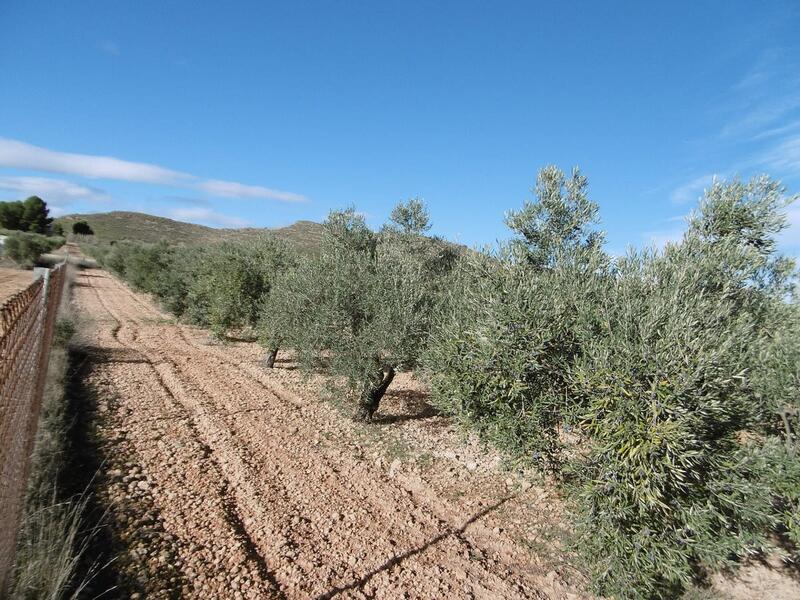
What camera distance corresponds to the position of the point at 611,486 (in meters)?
5.10

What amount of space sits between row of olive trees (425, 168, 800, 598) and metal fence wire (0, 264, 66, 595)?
5.86m

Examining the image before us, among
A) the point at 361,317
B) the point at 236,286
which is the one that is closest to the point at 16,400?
the point at 361,317

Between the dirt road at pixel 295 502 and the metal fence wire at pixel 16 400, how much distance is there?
1378 mm

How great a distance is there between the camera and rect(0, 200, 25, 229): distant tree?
75.6 metres

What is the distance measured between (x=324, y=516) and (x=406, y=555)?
5.39 feet

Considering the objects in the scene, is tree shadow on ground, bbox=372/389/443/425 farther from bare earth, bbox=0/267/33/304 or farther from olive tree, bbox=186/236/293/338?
bare earth, bbox=0/267/33/304

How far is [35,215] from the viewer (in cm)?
8138

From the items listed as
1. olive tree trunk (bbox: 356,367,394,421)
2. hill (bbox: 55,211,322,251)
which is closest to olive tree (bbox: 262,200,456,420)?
olive tree trunk (bbox: 356,367,394,421)

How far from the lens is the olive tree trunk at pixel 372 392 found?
445 inches

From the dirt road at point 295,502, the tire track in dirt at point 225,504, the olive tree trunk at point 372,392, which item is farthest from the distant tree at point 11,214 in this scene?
the olive tree trunk at point 372,392

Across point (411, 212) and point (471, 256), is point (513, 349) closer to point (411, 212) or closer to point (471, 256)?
point (471, 256)

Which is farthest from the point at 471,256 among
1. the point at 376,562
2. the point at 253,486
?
the point at 253,486

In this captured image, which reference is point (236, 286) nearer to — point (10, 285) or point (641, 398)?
point (641, 398)

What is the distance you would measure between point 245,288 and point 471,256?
46.1 feet
